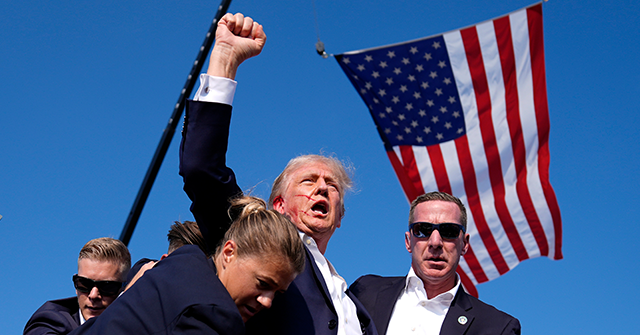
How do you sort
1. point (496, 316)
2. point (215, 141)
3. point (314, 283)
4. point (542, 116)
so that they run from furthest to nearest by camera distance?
point (542, 116), point (496, 316), point (314, 283), point (215, 141)

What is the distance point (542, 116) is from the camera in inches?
332

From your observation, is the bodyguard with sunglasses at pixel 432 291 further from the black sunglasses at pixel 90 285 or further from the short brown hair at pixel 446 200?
the black sunglasses at pixel 90 285

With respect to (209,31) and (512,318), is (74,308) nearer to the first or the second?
(512,318)

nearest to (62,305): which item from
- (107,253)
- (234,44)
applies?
(107,253)

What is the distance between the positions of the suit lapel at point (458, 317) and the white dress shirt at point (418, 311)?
7 centimetres

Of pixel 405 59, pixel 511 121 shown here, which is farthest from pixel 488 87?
pixel 405 59

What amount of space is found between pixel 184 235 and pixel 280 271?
1.54 m

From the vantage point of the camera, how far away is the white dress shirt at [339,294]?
2844 mm

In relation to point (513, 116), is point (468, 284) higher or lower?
lower

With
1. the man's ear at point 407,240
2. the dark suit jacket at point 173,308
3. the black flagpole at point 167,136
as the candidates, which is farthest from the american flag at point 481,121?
the dark suit jacket at point 173,308

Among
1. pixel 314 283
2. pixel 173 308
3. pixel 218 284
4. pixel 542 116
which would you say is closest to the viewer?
pixel 173 308

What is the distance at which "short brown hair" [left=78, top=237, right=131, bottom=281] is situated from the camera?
396 cm

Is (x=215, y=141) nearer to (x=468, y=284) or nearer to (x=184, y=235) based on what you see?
(x=184, y=235)

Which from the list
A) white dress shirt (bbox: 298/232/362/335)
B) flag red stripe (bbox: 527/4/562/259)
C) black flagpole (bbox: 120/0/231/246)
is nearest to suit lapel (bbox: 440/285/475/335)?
white dress shirt (bbox: 298/232/362/335)
